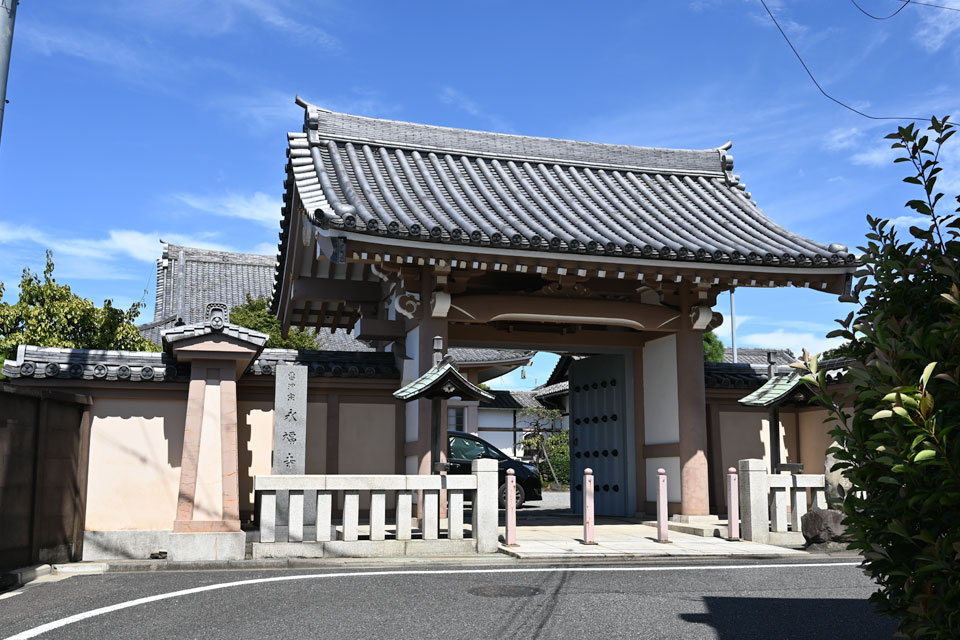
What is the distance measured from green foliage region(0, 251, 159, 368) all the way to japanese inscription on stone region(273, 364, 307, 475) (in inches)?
262

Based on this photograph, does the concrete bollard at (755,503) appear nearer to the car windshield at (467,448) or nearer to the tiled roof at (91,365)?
the tiled roof at (91,365)

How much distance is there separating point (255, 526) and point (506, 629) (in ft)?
22.7

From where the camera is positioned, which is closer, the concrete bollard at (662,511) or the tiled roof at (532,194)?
the concrete bollard at (662,511)

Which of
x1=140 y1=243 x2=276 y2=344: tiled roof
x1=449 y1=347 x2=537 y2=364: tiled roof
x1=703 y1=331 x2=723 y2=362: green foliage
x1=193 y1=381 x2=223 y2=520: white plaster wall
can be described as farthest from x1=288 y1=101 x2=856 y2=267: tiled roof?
x1=703 y1=331 x2=723 y2=362: green foliage

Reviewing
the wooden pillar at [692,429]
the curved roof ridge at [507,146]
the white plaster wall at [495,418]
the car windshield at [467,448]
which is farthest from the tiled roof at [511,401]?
the wooden pillar at [692,429]

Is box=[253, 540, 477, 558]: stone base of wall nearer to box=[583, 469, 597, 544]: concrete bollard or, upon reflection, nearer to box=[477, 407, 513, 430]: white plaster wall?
box=[583, 469, 597, 544]: concrete bollard

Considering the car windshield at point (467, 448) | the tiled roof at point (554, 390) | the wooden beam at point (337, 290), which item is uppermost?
the wooden beam at point (337, 290)

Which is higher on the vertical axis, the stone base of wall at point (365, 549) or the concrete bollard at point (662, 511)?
the concrete bollard at point (662, 511)

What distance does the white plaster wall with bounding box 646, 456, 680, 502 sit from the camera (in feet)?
42.2

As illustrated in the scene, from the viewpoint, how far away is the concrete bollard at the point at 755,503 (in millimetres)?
10781

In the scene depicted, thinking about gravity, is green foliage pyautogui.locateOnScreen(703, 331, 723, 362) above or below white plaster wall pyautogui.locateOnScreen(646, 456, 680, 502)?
above

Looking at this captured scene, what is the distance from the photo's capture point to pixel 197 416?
409 inches

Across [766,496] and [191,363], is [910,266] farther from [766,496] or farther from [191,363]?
[191,363]

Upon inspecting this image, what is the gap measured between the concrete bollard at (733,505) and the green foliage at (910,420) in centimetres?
711
